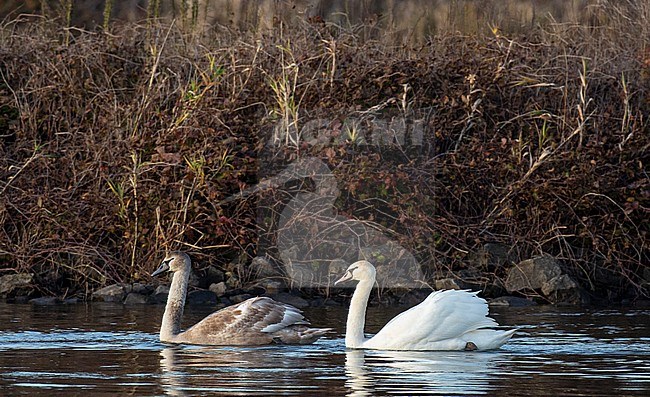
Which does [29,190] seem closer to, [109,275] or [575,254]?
[109,275]

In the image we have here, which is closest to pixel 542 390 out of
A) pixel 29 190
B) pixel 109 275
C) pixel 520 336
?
pixel 520 336

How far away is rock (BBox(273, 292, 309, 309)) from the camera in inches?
643

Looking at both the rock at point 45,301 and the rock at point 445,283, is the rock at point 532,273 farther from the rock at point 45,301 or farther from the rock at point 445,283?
the rock at point 45,301

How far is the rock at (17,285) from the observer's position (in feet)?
55.2

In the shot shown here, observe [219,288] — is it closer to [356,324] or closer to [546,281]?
[546,281]

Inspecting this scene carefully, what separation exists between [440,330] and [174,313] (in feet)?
8.15

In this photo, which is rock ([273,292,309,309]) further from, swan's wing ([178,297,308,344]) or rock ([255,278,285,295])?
swan's wing ([178,297,308,344])

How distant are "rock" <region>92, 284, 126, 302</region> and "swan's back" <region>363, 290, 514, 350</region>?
5.22 metres

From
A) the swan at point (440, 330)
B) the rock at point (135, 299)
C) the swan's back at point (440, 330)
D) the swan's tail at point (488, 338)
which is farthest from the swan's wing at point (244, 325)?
the rock at point (135, 299)

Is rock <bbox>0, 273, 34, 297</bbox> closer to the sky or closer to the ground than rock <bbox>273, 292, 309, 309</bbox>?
closer to the sky

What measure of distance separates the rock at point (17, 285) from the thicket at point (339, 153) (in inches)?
8.9

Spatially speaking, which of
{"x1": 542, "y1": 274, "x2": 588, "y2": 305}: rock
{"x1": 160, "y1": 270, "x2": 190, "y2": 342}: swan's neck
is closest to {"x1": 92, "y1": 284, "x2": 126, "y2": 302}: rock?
{"x1": 160, "y1": 270, "x2": 190, "y2": 342}: swan's neck

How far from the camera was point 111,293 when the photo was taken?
1664 cm

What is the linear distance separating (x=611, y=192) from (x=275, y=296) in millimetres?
4455
